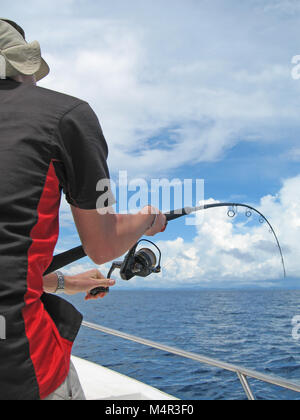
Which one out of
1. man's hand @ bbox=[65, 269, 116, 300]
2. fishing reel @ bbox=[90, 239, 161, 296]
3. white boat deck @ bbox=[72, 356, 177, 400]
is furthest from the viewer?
white boat deck @ bbox=[72, 356, 177, 400]

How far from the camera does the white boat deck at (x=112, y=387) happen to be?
2.91 m

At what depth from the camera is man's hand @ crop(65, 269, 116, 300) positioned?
1755mm

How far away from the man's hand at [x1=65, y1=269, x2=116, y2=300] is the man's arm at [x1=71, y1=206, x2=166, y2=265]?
574 mm

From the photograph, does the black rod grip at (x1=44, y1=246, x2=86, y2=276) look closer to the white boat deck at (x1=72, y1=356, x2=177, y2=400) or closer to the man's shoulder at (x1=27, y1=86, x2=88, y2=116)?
the man's shoulder at (x1=27, y1=86, x2=88, y2=116)

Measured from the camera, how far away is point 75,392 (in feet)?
3.51

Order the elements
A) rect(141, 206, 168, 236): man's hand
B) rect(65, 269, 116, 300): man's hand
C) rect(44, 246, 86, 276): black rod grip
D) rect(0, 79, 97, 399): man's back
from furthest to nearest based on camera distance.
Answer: rect(65, 269, 116, 300): man's hand
rect(44, 246, 86, 276): black rod grip
rect(141, 206, 168, 236): man's hand
rect(0, 79, 97, 399): man's back

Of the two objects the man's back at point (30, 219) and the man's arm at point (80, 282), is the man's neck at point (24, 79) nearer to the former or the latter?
the man's back at point (30, 219)

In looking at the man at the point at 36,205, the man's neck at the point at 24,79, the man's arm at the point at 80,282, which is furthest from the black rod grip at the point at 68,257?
the man's neck at the point at 24,79

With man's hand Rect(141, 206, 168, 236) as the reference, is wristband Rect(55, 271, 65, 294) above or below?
below

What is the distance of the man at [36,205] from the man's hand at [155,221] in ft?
0.76

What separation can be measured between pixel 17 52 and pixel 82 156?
318mm

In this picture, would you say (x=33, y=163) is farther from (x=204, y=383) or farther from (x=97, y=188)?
(x=204, y=383)

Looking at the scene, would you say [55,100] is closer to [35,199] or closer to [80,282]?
[35,199]

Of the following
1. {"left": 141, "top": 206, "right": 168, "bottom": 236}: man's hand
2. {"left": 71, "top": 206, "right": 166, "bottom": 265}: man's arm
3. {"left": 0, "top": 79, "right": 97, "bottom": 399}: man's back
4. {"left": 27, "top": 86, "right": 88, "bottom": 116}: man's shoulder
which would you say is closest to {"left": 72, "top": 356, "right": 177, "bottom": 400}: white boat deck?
{"left": 141, "top": 206, "right": 168, "bottom": 236}: man's hand
